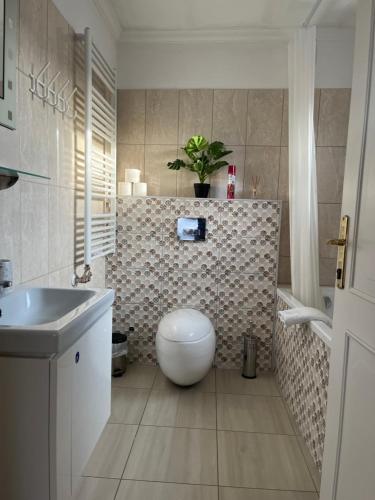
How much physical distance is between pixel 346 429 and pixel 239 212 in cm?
178

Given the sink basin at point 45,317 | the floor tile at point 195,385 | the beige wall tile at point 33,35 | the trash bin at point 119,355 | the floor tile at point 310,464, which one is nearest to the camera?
the sink basin at point 45,317

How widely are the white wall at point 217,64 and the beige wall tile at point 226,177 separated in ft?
1.74

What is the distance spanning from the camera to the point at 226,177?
9.41ft

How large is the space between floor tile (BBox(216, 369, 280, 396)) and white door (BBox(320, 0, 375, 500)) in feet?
4.14

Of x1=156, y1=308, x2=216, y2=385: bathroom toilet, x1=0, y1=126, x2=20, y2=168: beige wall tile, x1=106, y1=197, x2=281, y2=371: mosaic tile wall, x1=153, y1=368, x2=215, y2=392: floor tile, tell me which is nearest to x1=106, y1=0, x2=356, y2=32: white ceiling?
x1=106, y1=197, x2=281, y2=371: mosaic tile wall

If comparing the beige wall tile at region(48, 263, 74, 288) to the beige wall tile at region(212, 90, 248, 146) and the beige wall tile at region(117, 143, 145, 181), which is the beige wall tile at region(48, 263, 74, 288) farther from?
the beige wall tile at region(212, 90, 248, 146)

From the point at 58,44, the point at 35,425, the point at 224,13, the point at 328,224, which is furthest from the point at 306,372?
the point at 224,13

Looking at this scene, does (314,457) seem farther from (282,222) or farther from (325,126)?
(325,126)

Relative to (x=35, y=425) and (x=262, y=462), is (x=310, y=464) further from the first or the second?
(x=35, y=425)

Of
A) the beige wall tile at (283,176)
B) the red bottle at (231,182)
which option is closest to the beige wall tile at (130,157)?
the red bottle at (231,182)

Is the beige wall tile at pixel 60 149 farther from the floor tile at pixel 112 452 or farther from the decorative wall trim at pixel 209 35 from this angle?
the floor tile at pixel 112 452

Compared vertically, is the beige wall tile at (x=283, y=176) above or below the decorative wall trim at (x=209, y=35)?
below

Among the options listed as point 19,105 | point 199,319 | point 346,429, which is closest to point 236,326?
point 199,319

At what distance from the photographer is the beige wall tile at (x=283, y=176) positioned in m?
2.83
